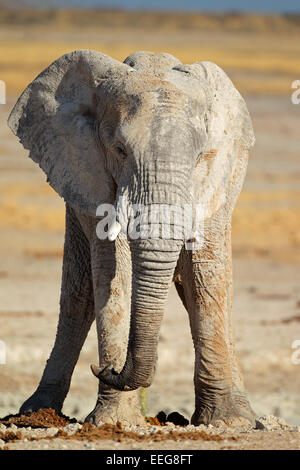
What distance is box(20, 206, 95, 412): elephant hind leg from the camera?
21.3 ft

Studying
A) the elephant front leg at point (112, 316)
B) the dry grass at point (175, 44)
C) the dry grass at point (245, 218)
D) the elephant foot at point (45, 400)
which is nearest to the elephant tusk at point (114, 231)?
the elephant front leg at point (112, 316)

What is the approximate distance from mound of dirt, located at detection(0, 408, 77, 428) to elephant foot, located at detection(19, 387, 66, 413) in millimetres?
265

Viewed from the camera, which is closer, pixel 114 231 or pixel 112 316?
pixel 114 231

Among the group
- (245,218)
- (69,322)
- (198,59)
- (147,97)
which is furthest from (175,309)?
(198,59)

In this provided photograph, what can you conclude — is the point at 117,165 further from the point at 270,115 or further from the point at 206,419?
the point at 270,115

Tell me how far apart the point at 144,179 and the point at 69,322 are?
73.3 inches

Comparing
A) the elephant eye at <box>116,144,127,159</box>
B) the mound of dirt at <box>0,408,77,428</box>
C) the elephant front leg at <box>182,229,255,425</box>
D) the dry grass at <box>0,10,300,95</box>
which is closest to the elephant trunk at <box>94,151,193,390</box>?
the elephant eye at <box>116,144,127,159</box>

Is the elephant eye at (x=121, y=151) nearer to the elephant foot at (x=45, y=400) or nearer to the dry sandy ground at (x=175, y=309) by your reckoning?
the dry sandy ground at (x=175, y=309)

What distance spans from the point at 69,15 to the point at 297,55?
45262 mm

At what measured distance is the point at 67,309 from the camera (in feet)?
21.8

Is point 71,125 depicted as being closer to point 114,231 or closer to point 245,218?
point 114,231

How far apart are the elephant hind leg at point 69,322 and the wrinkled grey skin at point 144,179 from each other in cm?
10

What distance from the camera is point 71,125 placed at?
581cm

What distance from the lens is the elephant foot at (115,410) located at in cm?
568
